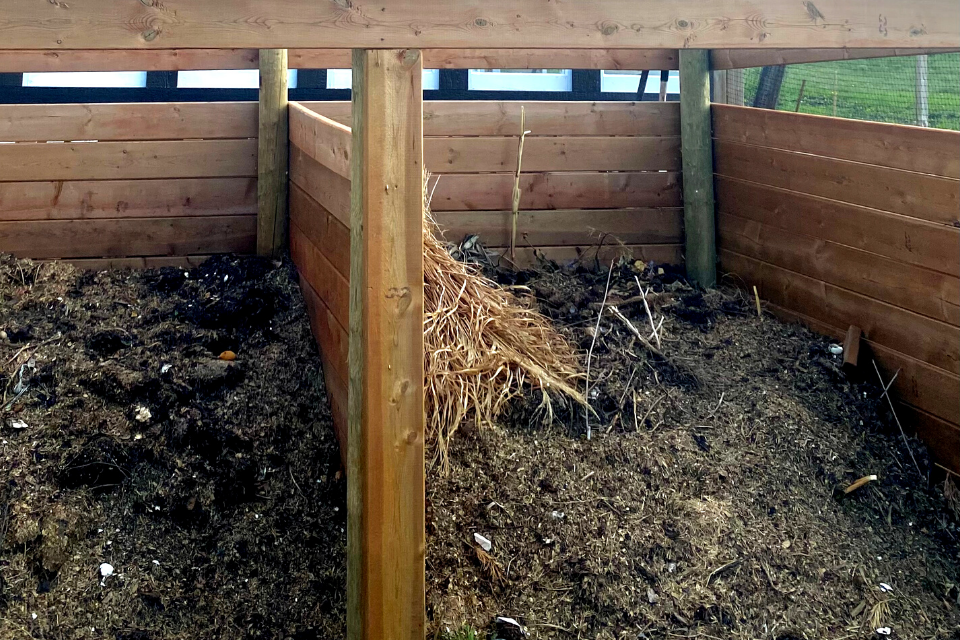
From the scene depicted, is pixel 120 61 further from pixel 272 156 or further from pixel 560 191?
pixel 560 191

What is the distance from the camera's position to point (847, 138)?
371 centimetres

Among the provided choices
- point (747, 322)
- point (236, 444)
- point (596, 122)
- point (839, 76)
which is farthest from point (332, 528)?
point (839, 76)

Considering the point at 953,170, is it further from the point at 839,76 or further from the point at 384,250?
the point at 839,76

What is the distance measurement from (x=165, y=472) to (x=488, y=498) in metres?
1.20

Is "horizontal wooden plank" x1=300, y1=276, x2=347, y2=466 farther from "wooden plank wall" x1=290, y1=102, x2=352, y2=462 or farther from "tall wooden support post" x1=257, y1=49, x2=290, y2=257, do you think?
"tall wooden support post" x1=257, y1=49, x2=290, y2=257

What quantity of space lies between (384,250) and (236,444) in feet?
4.41

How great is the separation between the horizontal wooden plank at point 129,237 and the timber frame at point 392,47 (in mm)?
2070

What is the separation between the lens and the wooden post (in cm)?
452

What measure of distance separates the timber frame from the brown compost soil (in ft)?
1.67

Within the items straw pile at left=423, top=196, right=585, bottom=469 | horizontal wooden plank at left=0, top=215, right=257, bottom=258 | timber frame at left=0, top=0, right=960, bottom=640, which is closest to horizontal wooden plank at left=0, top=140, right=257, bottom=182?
horizontal wooden plank at left=0, top=215, right=257, bottom=258

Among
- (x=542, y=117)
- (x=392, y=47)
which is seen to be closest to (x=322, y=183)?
(x=392, y=47)

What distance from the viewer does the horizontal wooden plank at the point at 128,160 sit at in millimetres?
4125

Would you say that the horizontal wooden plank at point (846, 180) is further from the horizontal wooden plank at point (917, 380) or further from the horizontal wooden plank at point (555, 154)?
the horizontal wooden plank at point (917, 380)

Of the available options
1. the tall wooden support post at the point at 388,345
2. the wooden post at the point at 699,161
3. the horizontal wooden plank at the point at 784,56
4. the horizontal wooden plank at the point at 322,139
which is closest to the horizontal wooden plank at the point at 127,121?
the horizontal wooden plank at the point at 322,139
